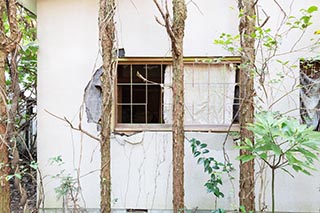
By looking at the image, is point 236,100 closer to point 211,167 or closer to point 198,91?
point 198,91

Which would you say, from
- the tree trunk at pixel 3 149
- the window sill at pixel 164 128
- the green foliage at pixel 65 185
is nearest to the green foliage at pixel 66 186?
the green foliage at pixel 65 185

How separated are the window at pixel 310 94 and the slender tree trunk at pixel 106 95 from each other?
283 centimetres

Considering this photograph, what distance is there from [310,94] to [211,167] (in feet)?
6.19

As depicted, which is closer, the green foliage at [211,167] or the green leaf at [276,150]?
the green leaf at [276,150]

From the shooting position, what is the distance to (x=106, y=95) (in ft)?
11.9

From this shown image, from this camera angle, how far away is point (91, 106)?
14.8 feet

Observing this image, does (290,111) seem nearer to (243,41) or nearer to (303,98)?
(303,98)

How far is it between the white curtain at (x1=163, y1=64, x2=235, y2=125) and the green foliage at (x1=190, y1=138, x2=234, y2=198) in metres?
0.48

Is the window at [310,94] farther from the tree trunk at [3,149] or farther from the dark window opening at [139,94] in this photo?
the tree trunk at [3,149]

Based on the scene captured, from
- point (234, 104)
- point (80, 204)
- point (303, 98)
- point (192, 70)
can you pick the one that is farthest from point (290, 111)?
point (80, 204)

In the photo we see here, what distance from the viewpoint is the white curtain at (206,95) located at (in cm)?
452

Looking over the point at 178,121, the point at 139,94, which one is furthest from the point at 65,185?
the point at 178,121

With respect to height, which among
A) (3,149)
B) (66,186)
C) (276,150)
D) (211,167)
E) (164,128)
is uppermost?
(164,128)

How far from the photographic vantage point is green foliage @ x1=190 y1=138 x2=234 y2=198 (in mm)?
3984
